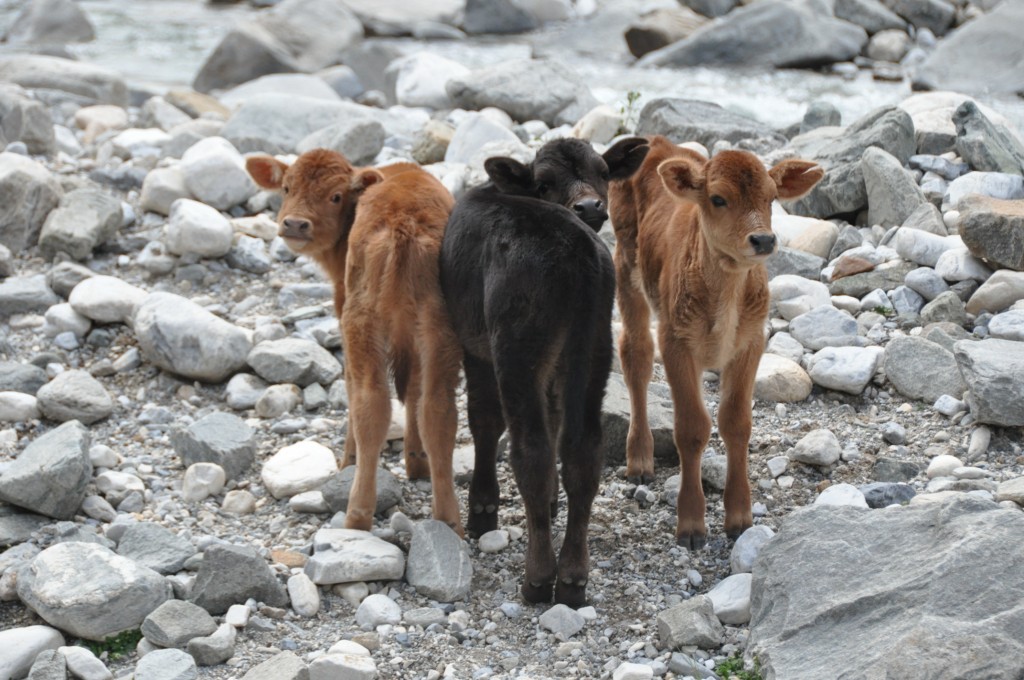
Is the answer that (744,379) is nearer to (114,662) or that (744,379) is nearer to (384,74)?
(114,662)

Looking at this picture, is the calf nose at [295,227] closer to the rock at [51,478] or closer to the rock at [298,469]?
the rock at [298,469]

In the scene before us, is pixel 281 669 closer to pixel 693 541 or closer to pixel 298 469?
pixel 298 469

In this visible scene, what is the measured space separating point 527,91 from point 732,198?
8.43 metres

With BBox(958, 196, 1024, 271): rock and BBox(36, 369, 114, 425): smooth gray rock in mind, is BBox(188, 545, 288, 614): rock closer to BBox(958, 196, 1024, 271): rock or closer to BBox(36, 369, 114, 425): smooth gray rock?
BBox(36, 369, 114, 425): smooth gray rock

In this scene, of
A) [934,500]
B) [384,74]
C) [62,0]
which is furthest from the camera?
[62,0]

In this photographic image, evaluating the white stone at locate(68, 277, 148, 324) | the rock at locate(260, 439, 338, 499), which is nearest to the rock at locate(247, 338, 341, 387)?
the rock at locate(260, 439, 338, 499)

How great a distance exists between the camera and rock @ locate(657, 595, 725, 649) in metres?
5.82

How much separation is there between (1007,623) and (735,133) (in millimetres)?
7778

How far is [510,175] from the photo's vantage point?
7.11 metres

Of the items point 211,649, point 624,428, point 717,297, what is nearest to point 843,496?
point 717,297

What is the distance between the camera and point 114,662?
→ 6.04 m

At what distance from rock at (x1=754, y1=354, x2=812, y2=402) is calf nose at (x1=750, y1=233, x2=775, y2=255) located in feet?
6.70

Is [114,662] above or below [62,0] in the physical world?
above

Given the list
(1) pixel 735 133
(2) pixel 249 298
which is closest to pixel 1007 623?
(2) pixel 249 298
